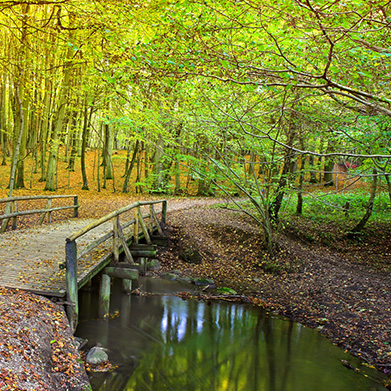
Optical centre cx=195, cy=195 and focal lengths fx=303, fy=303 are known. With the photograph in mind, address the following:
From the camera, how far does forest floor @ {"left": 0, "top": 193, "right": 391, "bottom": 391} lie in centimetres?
364

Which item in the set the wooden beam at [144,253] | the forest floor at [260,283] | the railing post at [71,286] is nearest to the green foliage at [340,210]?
the forest floor at [260,283]

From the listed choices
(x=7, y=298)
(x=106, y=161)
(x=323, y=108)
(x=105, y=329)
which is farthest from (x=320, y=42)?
(x=106, y=161)

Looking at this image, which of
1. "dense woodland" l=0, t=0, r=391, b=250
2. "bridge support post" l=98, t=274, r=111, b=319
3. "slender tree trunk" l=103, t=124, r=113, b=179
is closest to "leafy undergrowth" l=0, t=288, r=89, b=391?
"bridge support post" l=98, t=274, r=111, b=319

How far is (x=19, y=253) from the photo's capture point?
6484mm

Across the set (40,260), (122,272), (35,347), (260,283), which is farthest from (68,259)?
(260,283)

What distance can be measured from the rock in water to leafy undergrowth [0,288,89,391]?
34.8 inches

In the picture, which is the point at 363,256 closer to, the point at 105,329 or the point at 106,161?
the point at 105,329

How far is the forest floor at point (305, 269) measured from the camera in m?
6.83

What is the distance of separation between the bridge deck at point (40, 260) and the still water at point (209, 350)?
1359 mm

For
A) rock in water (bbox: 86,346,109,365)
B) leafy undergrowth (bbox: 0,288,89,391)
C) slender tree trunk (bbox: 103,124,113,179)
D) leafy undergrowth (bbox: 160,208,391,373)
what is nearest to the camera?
leafy undergrowth (bbox: 0,288,89,391)

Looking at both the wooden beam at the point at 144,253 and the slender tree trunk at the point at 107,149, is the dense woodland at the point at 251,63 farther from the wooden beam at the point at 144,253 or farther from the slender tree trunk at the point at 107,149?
the slender tree trunk at the point at 107,149

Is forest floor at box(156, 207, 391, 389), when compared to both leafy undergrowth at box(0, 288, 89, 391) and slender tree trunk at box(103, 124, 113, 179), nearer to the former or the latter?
leafy undergrowth at box(0, 288, 89, 391)

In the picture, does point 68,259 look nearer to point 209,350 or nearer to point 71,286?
point 71,286

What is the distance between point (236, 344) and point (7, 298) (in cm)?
443
